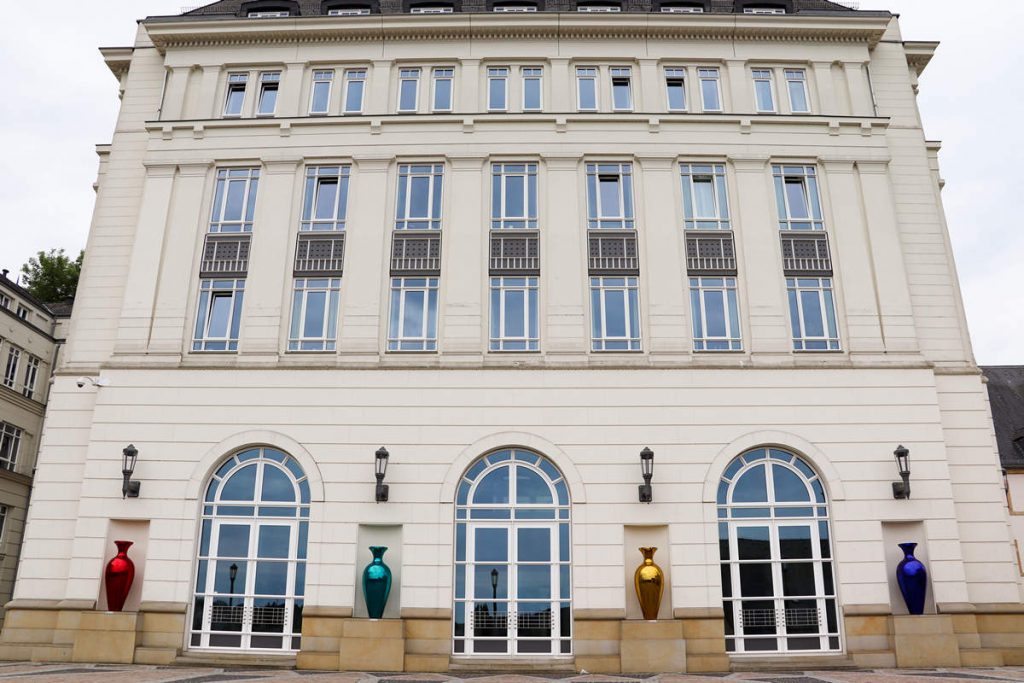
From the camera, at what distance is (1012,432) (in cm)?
3656

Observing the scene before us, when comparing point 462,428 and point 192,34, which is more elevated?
point 192,34

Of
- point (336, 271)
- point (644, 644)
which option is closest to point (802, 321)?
point (644, 644)

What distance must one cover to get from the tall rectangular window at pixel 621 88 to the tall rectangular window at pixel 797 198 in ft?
14.5

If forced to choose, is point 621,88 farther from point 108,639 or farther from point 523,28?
point 108,639

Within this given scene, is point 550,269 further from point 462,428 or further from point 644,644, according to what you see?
point 644,644

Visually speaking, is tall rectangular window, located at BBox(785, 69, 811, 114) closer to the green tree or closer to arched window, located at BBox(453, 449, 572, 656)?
arched window, located at BBox(453, 449, 572, 656)

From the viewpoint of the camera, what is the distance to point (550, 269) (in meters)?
19.3

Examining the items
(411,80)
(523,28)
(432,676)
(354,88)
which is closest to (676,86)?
(523,28)

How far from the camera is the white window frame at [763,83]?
70.1 ft

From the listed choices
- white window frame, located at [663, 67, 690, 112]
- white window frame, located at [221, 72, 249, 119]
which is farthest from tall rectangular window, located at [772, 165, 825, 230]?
white window frame, located at [221, 72, 249, 119]

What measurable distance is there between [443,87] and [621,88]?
16.4 ft

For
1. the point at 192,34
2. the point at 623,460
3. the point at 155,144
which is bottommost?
the point at 623,460

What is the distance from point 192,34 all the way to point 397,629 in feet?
56.1

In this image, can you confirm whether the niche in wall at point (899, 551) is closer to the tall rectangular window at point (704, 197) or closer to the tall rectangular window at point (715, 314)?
the tall rectangular window at point (715, 314)
